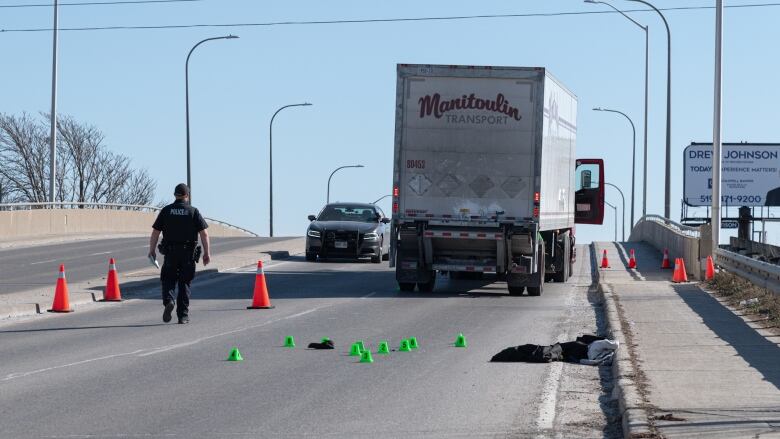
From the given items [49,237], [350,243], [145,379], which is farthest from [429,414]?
[49,237]

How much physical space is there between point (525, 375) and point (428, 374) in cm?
92

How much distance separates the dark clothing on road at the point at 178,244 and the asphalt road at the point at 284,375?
1.87ft

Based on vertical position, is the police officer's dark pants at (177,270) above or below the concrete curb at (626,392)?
above

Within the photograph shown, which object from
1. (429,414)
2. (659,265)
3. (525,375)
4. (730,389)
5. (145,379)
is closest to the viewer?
(429,414)

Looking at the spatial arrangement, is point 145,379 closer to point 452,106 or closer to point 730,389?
point 730,389

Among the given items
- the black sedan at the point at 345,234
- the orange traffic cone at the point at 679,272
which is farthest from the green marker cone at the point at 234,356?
the black sedan at the point at 345,234

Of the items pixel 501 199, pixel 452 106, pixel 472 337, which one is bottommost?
pixel 472 337

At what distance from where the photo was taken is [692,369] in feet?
39.7

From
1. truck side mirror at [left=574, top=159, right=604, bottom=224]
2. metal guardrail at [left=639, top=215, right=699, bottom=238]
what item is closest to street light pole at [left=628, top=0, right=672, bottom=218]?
metal guardrail at [left=639, top=215, right=699, bottom=238]

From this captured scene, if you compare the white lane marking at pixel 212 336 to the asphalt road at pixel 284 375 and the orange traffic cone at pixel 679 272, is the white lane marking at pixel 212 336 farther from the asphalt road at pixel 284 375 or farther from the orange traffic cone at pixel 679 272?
the orange traffic cone at pixel 679 272

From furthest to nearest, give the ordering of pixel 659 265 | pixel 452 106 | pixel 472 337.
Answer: pixel 659 265
pixel 452 106
pixel 472 337

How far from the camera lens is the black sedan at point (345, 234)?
109 feet

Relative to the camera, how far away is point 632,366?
12125mm

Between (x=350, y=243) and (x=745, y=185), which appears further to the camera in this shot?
(x=745, y=185)
